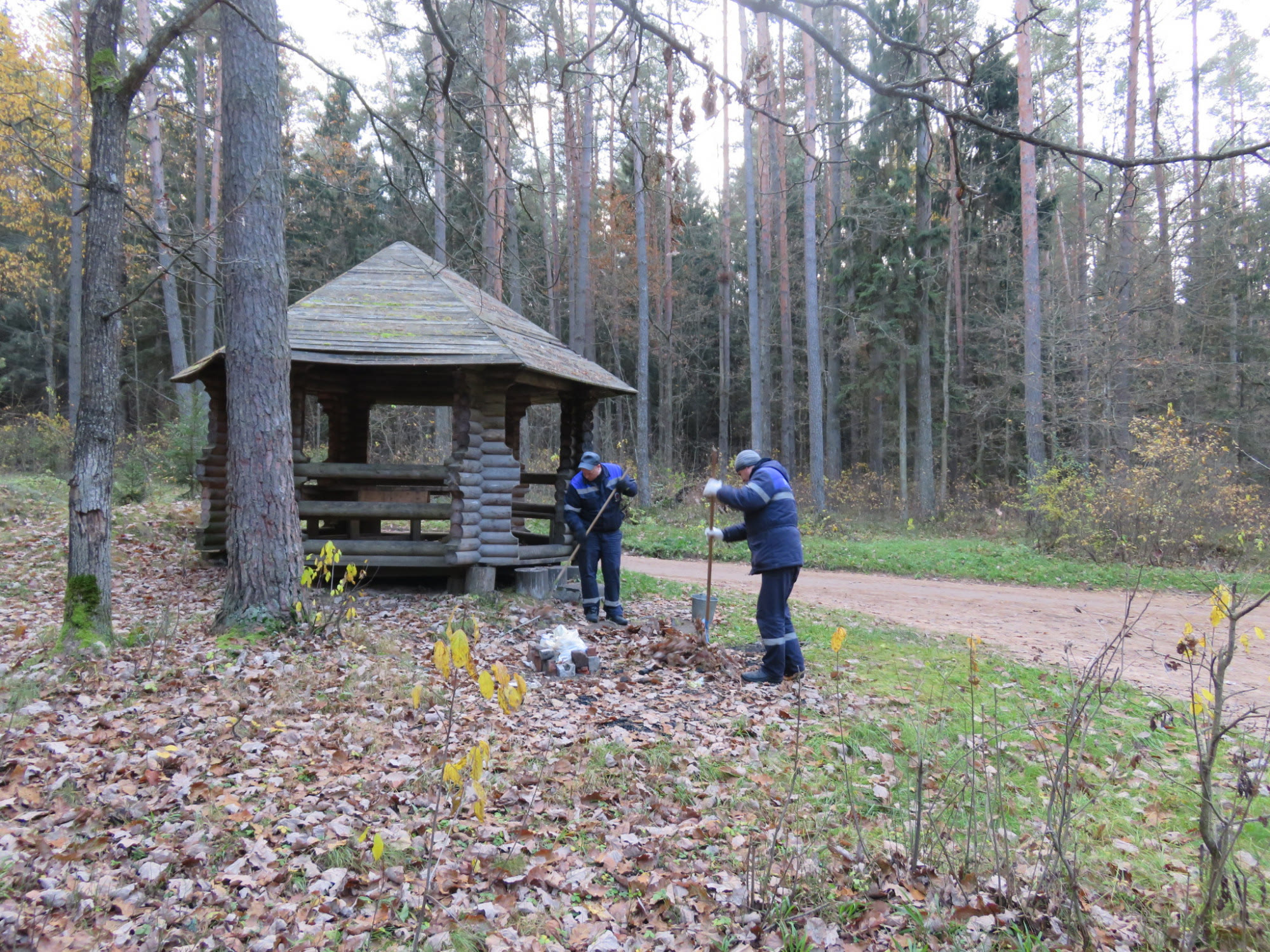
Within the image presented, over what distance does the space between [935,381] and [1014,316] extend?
3665 mm

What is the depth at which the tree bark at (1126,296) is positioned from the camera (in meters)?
15.6

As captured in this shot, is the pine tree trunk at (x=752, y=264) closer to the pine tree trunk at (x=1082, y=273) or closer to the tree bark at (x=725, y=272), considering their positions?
the tree bark at (x=725, y=272)

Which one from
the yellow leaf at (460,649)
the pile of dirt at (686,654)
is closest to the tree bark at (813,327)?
the pile of dirt at (686,654)

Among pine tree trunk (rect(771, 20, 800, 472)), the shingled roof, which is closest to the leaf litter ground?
the shingled roof

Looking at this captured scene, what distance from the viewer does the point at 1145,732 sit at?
17.0 ft

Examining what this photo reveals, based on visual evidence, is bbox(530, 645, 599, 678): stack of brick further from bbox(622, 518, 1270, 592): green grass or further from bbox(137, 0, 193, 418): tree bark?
bbox(137, 0, 193, 418): tree bark

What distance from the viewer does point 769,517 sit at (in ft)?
19.7

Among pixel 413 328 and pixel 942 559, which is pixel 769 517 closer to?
pixel 413 328

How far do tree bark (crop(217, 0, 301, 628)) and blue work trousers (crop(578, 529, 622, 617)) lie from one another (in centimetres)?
301

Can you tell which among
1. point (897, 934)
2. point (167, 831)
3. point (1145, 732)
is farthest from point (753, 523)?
point (167, 831)

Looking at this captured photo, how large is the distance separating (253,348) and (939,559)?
38.2 ft

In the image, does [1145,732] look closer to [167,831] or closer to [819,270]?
[167,831]

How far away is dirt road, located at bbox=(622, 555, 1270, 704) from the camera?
7078mm

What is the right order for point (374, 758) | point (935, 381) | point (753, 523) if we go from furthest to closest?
point (935, 381)
point (753, 523)
point (374, 758)
